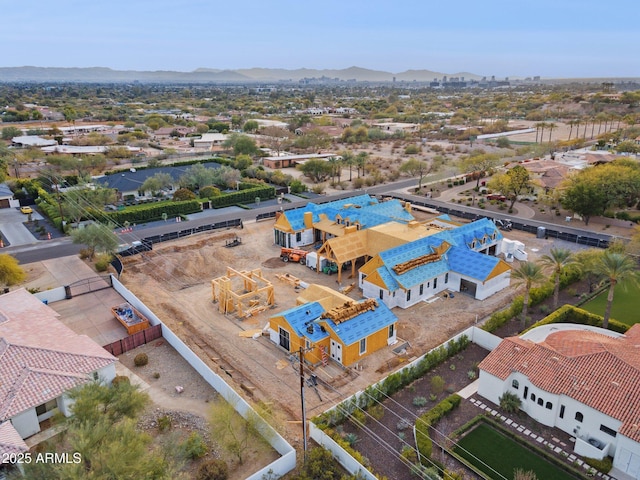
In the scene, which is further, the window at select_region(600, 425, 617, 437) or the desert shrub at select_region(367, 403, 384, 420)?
the desert shrub at select_region(367, 403, 384, 420)

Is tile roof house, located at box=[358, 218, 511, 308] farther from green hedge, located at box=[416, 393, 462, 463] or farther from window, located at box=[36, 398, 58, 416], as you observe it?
window, located at box=[36, 398, 58, 416]

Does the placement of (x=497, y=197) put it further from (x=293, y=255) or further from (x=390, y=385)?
(x=390, y=385)

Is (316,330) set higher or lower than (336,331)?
lower

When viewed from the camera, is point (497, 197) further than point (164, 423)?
Yes

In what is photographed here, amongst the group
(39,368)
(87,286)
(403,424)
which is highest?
(39,368)

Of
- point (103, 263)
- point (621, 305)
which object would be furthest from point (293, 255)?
point (621, 305)

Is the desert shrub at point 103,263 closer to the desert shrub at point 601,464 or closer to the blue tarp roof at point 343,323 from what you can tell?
the blue tarp roof at point 343,323

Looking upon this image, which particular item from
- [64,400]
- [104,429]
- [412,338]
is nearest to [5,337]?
[64,400]

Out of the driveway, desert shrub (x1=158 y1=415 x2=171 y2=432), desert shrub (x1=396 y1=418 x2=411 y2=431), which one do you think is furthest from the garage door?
the driveway

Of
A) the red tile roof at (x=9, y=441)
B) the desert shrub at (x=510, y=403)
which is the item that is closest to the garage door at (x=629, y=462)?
the desert shrub at (x=510, y=403)
